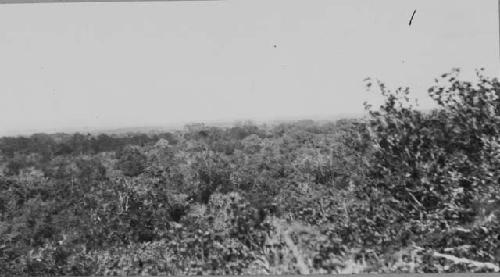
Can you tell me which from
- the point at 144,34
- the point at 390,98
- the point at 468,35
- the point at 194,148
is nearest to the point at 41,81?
the point at 144,34

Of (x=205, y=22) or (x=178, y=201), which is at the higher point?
(x=205, y=22)

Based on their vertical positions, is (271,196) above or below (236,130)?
below

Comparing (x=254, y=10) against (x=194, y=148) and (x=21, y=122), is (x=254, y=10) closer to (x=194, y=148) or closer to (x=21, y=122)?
(x=194, y=148)

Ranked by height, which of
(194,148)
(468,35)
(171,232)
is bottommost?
(171,232)
